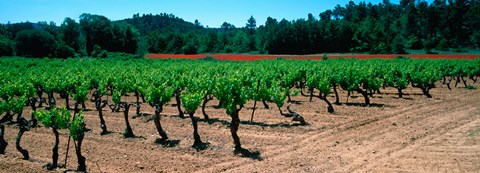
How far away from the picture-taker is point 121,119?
784 inches

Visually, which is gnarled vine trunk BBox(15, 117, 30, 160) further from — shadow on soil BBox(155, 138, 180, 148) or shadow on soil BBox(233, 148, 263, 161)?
shadow on soil BBox(233, 148, 263, 161)

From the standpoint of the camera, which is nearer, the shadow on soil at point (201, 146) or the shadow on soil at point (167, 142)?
the shadow on soil at point (201, 146)

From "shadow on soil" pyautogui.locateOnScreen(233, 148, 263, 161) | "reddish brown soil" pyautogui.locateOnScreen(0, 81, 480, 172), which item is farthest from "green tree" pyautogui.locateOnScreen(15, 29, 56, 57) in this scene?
"shadow on soil" pyautogui.locateOnScreen(233, 148, 263, 161)

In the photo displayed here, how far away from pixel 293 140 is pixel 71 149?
8330 millimetres

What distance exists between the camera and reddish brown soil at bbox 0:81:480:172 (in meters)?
12.2

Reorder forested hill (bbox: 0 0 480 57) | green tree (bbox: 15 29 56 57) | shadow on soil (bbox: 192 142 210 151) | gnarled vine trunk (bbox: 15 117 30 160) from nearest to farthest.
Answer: gnarled vine trunk (bbox: 15 117 30 160) < shadow on soil (bbox: 192 142 210 151) < green tree (bbox: 15 29 56 57) < forested hill (bbox: 0 0 480 57)

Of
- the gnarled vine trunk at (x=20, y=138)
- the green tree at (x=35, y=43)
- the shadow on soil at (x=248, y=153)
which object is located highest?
the green tree at (x=35, y=43)

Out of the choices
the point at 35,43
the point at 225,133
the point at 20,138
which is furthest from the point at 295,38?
the point at 20,138

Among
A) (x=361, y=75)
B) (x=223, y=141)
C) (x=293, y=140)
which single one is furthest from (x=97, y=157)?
(x=361, y=75)

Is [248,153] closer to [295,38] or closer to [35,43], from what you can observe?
[35,43]

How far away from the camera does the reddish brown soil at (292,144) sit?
12.2m

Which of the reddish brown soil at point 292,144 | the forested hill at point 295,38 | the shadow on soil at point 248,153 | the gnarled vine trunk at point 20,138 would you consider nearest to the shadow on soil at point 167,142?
the reddish brown soil at point 292,144

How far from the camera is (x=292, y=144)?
1473cm

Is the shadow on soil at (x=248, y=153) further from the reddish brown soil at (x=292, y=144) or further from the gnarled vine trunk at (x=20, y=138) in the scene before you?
the gnarled vine trunk at (x=20, y=138)
